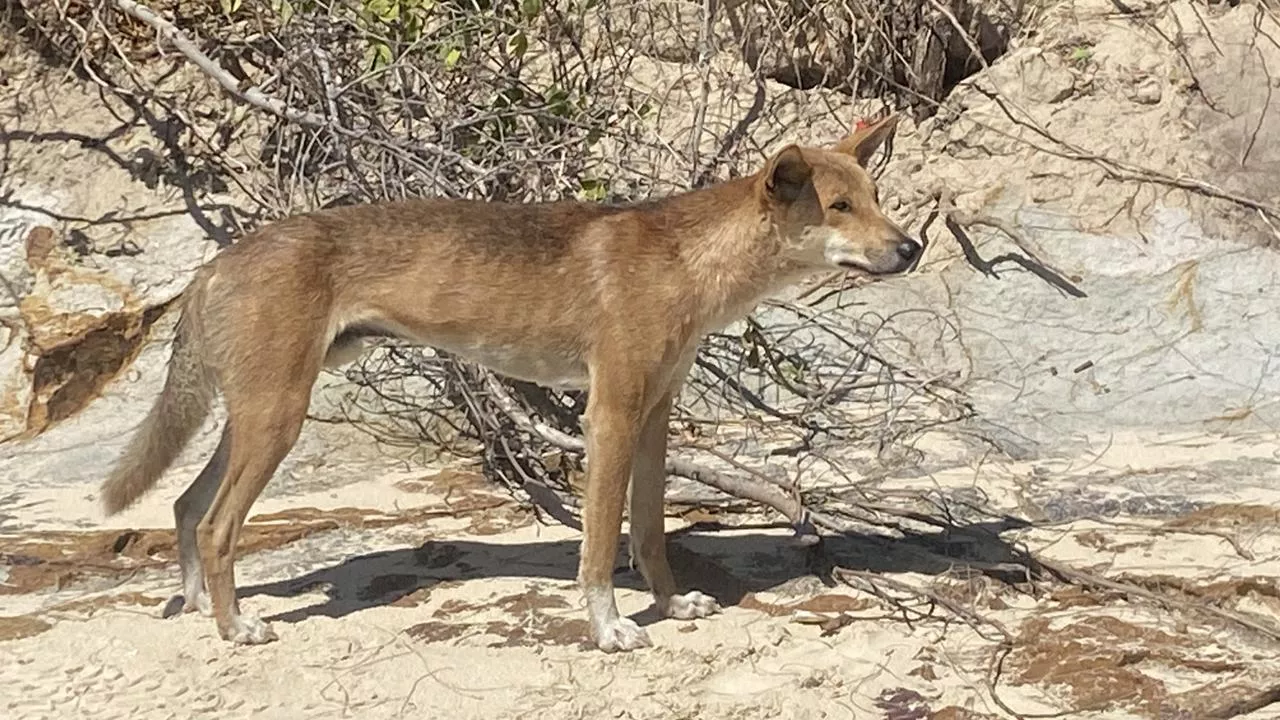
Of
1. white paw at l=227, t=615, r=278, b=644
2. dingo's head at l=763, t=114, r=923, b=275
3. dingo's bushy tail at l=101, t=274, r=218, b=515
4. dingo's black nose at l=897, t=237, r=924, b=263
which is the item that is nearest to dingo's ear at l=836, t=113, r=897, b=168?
dingo's head at l=763, t=114, r=923, b=275

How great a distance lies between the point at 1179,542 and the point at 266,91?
205 inches

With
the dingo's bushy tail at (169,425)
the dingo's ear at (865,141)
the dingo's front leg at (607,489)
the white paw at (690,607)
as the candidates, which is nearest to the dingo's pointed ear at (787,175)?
the dingo's ear at (865,141)

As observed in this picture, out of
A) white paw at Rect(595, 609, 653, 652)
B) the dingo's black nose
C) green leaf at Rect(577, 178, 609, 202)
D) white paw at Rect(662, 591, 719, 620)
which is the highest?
green leaf at Rect(577, 178, 609, 202)

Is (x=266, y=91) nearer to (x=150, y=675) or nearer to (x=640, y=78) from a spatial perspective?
(x=640, y=78)

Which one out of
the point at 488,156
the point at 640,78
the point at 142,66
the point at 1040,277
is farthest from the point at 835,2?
the point at 142,66

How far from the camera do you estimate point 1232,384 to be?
8.16 meters

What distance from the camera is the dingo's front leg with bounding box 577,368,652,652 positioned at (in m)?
5.75

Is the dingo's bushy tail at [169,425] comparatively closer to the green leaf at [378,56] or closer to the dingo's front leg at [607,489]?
the dingo's front leg at [607,489]

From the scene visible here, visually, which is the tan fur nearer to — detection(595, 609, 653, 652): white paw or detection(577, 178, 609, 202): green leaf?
detection(595, 609, 653, 652): white paw

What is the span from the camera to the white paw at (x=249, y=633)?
577cm

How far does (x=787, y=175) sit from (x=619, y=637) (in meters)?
1.72

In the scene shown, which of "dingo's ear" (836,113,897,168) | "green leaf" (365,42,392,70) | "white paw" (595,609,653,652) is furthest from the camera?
"green leaf" (365,42,392,70)

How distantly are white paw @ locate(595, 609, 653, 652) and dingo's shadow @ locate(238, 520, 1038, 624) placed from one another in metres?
0.31

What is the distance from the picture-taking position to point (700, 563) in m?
6.59
